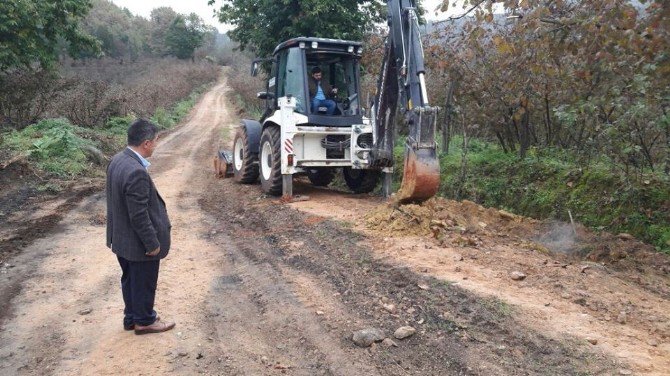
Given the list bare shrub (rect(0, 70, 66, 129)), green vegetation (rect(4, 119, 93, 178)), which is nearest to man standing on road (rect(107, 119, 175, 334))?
green vegetation (rect(4, 119, 93, 178))

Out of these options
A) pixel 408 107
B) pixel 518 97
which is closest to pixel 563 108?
pixel 518 97

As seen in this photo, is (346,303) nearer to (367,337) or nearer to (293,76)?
(367,337)

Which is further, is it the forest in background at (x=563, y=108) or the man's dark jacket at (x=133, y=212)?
the forest in background at (x=563, y=108)

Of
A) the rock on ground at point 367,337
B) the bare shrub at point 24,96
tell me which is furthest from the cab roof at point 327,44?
the bare shrub at point 24,96

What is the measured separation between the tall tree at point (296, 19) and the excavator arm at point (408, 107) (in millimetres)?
7513

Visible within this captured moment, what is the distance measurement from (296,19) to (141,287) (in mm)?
12849

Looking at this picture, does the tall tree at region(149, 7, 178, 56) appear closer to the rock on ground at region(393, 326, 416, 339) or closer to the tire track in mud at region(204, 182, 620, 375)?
the tire track in mud at region(204, 182, 620, 375)

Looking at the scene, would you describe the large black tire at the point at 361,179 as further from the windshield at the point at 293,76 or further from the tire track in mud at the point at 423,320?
the tire track in mud at the point at 423,320

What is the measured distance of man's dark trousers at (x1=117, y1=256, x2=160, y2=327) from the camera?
13.5 feet

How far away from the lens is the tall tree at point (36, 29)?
51.2ft

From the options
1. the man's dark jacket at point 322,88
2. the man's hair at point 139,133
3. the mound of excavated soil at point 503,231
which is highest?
the man's dark jacket at point 322,88

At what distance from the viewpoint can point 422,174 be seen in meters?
6.50

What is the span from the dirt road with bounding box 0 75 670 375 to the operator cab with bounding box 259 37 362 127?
2603 millimetres

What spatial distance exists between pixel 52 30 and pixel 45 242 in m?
13.7
